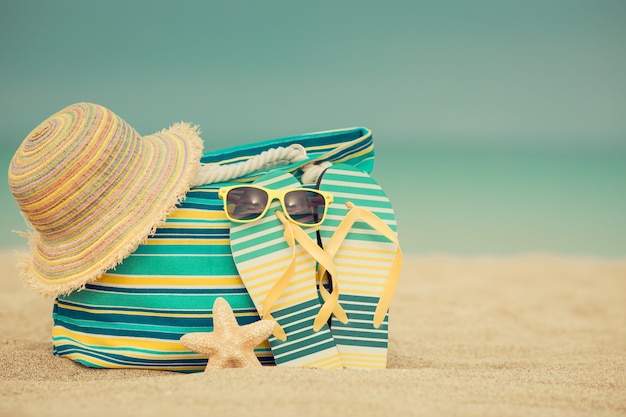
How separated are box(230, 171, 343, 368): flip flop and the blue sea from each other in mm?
5070

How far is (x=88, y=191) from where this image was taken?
2074mm

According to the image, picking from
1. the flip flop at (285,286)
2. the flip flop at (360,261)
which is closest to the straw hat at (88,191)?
the flip flop at (285,286)

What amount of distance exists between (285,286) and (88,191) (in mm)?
627

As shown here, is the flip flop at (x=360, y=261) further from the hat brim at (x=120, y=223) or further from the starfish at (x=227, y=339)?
the hat brim at (x=120, y=223)

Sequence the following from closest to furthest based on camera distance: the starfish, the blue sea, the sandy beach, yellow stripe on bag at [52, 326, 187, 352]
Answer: the sandy beach < the starfish < yellow stripe on bag at [52, 326, 187, 352] < the blue sea

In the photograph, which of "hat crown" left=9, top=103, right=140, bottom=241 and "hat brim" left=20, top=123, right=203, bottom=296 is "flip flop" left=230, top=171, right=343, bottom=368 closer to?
"hat brim" left=20, top=123, right=203, bottom=296

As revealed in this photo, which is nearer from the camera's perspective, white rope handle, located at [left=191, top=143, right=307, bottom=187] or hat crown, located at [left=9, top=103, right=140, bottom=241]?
hat crown, located at [left=9, top=103, right=140, bottom=241]

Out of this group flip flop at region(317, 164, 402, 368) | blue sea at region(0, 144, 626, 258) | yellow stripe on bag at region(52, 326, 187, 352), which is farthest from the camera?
blue sea at region(0, 144, 626, 258)

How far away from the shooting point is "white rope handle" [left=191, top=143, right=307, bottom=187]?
2232mm

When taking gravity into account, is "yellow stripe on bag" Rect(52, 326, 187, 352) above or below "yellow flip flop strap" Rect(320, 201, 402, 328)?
below

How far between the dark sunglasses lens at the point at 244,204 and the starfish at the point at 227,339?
29 centimetres

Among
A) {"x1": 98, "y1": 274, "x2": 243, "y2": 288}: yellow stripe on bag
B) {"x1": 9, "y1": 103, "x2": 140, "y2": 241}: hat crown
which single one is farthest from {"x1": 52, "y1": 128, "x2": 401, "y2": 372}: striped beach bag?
{"x1": 9, "y1": 103, "x2": 140, "y2": 241}: hat crown

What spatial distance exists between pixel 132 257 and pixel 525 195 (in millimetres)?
7830

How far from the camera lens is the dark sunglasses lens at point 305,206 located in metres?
2.19
